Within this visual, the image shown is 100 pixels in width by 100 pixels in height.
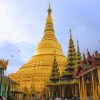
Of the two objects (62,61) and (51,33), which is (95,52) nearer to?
(62,61)

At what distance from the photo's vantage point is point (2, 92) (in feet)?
103

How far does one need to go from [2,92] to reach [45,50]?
3058 centimetres

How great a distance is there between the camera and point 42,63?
5738 cm

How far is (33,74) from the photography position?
54.5 m

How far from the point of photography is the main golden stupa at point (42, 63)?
53.4 m

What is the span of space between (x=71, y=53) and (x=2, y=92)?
16334 mm

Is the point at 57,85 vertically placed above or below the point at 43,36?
below

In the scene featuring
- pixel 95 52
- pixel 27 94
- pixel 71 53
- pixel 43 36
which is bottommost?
pixel 27 94

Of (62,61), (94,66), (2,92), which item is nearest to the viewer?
(94,66)

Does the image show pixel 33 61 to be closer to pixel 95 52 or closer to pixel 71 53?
pixel 71 53

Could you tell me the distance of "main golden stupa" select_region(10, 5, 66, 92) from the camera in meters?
53.4

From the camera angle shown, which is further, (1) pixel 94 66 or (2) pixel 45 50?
(2) pixel 45 50

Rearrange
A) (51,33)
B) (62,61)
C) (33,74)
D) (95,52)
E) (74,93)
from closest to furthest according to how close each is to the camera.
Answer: (95,52)
(74,93)
(33,74)
(62,61)
(51,33)

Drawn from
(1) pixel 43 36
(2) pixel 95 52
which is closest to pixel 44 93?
(1) pixel 43 36
